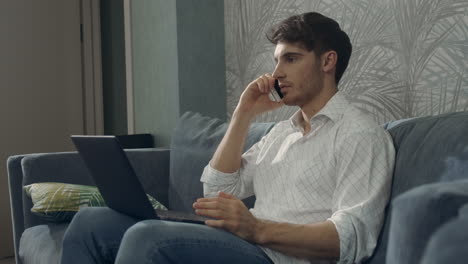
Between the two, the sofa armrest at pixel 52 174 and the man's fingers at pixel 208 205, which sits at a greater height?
the man's fingers at pixel 208 205

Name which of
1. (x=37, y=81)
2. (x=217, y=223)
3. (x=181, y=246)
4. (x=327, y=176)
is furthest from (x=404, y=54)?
(x=37, y=81)

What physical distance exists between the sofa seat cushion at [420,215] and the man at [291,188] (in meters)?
0.56

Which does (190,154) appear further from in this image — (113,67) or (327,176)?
(113,67)

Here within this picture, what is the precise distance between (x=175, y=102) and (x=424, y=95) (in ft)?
4.34

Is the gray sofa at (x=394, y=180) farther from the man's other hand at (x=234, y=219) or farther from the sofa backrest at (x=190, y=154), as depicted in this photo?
the man's other hand at (x=234, y=219)

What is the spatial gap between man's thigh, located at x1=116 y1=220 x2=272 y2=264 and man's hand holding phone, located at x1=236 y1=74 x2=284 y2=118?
66 centimetres

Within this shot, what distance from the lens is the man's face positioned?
1.62m

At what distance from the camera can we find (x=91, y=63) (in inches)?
163

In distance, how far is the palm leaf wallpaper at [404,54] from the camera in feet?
5.59

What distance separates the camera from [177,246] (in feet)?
3.99

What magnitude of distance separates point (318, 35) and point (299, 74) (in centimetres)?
12

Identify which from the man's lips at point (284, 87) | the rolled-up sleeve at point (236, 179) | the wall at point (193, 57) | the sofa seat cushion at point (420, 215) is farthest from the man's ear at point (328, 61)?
the wall at point (193, 57)

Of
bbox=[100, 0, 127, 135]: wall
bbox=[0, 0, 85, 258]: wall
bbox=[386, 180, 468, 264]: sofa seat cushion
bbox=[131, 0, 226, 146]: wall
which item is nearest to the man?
bbox=[386, 180, 468, 264]: sofa seat cushion

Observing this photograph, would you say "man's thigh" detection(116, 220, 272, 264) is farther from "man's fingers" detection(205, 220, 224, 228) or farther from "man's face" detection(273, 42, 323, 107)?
"man's face" detection(273, 42, 323, 107)
